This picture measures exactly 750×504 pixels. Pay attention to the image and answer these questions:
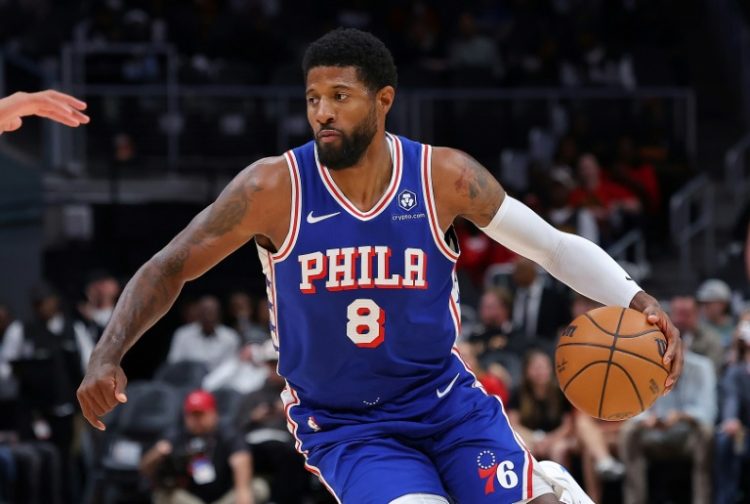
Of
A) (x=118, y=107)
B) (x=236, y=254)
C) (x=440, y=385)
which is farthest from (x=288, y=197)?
(x=118, y=107)

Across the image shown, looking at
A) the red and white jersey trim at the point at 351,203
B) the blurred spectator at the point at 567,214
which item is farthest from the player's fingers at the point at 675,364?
the blurred spectator at the point at 567,214

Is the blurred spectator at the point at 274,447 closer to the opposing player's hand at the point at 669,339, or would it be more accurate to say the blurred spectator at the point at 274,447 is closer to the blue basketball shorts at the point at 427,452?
the blue basketball shorts at the point at 427,452

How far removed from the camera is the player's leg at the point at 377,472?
4781 mm

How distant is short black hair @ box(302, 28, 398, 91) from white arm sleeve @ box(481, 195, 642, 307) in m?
0.67

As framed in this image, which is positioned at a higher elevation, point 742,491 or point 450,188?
point 450,188

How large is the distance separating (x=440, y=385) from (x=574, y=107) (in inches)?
427

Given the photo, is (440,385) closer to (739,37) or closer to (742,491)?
(742,491)

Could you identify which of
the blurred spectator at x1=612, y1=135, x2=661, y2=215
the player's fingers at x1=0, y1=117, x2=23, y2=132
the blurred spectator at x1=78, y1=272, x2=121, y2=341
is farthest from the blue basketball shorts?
the blurred spectator at x1=612, y1=135, x2=661, y2=215

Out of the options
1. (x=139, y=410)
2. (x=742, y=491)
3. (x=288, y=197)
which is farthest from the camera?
(x=139, y=410)

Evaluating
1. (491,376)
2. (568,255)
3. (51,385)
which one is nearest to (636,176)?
(491,376)

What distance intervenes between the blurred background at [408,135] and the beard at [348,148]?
18.1 feet

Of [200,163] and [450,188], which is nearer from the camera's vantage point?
[450,188]

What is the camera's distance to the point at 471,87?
16.2 m

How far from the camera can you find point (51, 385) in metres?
12.1
